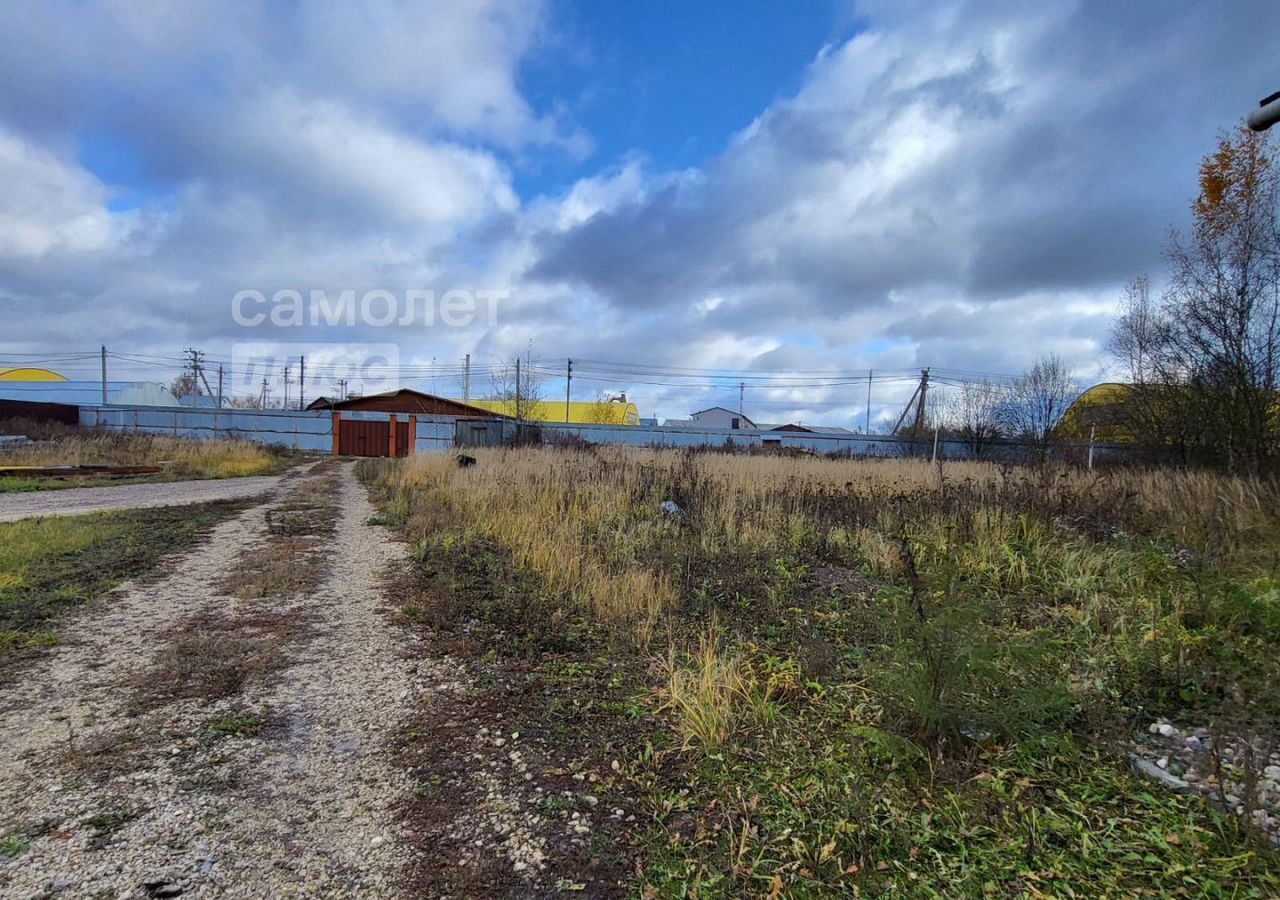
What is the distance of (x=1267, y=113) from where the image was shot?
2.49m

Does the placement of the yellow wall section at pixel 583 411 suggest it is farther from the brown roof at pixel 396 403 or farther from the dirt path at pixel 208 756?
the dirt path at pixel 208 756

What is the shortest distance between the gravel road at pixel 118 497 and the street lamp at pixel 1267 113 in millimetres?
13271

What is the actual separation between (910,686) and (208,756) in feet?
10.3

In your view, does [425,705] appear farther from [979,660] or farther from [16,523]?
[16,523]

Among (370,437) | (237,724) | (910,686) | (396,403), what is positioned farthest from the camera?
(396,403)

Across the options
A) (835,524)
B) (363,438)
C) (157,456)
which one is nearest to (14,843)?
(835,524)

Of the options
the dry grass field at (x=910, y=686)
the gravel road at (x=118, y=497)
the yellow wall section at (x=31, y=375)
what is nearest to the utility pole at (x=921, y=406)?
the dry grass field at (x=910, y=686)

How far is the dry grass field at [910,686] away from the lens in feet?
5.92

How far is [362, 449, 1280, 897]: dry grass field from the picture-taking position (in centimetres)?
181

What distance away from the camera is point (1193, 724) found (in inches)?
97.0

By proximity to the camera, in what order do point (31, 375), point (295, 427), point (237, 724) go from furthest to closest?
1. point (31, 375)
2. point (295, 427)
3. point (237, 724)

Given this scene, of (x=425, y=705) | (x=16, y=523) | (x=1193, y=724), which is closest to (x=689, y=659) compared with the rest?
(x=425, y=705)

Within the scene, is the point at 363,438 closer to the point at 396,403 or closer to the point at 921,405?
the point at 396,403

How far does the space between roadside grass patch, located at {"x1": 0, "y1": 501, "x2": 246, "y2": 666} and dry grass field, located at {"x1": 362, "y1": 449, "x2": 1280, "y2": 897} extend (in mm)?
2670
